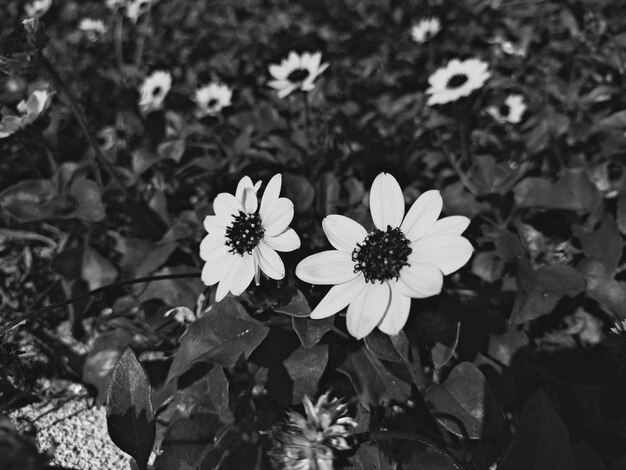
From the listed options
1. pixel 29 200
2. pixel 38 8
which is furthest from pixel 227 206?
pixel 38 8

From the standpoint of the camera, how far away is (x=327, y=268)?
1.33m

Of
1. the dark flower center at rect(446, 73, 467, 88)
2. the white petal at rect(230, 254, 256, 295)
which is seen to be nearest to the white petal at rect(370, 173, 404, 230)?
the white petal at rect(230, 254, 256, 295)

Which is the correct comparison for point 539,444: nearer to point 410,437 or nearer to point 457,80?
point 410,437

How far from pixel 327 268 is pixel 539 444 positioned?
0.65m

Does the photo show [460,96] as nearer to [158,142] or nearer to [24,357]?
[158,142]

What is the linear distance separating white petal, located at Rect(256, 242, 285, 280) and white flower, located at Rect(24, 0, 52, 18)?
2.51m

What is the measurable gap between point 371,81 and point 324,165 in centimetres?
93

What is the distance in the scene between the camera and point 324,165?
2.42 metres

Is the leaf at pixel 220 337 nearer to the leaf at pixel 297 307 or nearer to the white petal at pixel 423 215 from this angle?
the leaf at pixel 297 307

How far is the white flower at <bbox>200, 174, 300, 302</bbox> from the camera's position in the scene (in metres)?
1.40

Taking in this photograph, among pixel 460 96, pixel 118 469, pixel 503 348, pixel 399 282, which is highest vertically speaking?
pixel 399 282

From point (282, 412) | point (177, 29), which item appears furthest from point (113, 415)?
point (177, 29)

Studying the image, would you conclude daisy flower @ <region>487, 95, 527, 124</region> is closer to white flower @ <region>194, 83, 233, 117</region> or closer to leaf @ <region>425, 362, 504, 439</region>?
white flower @ <region>194, 83, 233, 117</region>

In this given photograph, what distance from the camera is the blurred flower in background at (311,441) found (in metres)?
1.10
